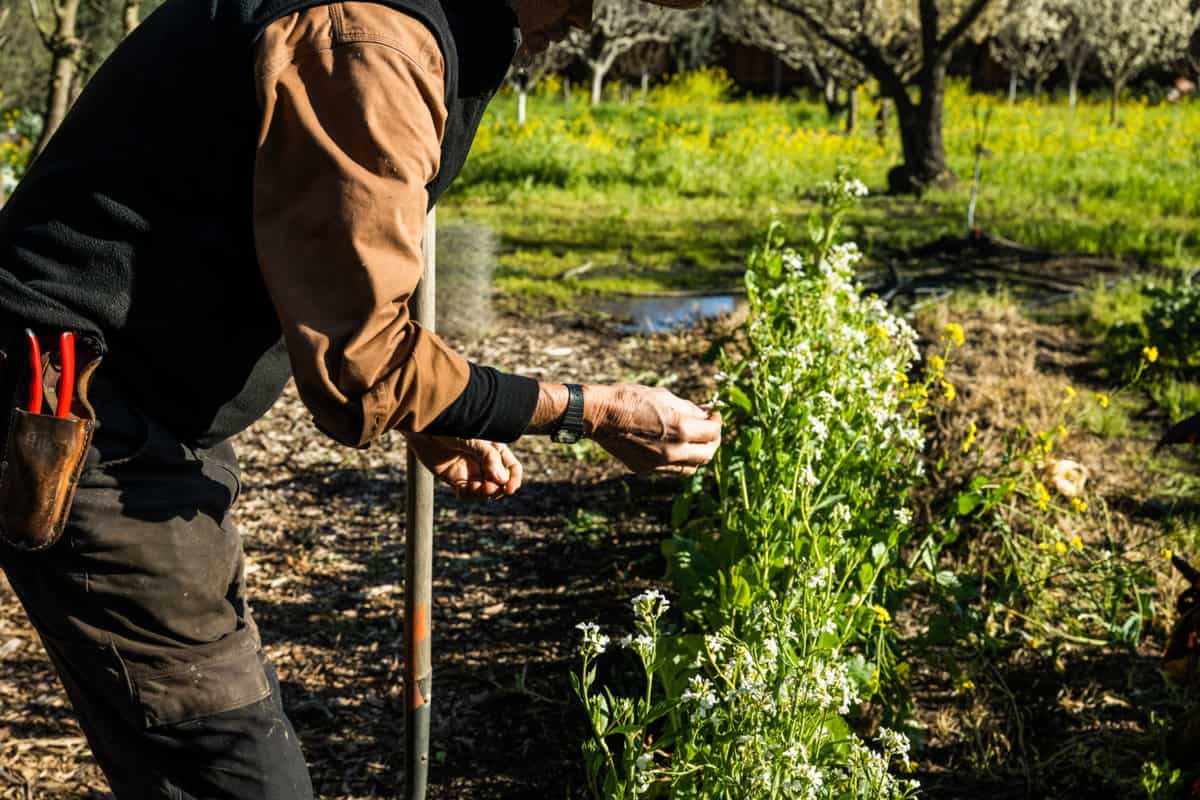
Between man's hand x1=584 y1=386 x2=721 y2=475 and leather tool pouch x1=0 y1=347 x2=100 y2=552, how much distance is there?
2.50 feet

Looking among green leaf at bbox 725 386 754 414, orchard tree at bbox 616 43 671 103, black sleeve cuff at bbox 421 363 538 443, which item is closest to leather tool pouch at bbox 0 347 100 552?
black sleeve cuff at bbox 421 363 538 443

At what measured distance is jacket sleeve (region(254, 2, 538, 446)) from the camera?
1.66 meters

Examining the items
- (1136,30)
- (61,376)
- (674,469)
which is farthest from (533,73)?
(61,376)

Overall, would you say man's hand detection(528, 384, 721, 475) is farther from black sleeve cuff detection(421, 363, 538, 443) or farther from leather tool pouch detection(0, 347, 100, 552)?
leather tool pouch detection(0, 347, 100, 552)

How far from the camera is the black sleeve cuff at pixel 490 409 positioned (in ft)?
6.32

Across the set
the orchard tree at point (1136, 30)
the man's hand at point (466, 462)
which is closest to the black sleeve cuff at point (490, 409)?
the man's hand at point (466, 462)

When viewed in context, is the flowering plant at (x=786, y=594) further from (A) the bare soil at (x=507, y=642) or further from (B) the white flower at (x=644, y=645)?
(A) the bare soil at (x=507, y=642)

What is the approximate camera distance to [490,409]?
195cm

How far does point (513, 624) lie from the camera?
404 centimetres

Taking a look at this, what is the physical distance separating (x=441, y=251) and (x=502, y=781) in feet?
17.9

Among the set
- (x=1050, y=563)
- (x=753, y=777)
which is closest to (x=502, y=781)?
(x=753, y=777)

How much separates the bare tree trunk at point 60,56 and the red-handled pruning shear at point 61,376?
527cm

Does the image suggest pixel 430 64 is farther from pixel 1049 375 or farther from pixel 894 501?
pixel 1049 375

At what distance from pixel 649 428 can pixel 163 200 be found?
832 mm
